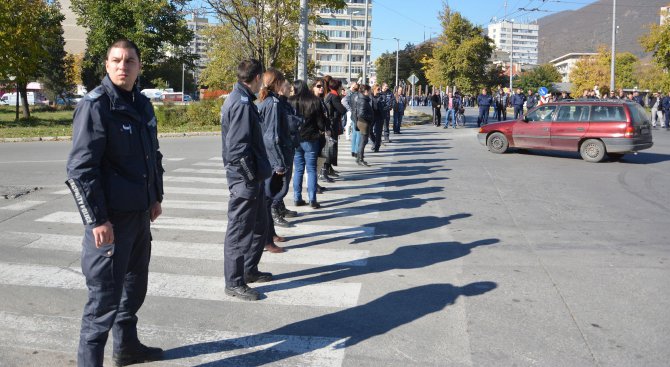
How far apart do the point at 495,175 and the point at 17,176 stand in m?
9.74

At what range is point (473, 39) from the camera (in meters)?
44.1

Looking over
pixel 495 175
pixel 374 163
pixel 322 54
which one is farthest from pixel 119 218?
pixel 322 54

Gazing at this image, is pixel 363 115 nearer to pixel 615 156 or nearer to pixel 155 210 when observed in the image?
pixel 615 156

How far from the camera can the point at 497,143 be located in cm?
1773

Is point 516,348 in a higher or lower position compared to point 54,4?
lower

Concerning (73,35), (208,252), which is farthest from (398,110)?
(73,35)

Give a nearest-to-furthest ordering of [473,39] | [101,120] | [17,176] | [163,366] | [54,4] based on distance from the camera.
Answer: [101,120], [163,366], [17,176], [54,4], [473,39]

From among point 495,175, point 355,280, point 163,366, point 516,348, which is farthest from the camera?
point 495,175

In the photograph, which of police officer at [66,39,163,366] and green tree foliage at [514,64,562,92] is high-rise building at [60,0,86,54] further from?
police officer at [66,39,163,366]

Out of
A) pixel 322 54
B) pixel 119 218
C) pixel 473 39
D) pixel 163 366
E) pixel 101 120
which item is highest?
pixel 322 54

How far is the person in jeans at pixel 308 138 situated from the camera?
9.25 meters

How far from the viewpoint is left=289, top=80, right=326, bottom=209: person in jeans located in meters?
9.25

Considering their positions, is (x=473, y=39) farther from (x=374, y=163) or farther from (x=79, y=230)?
(x=79, y=230)

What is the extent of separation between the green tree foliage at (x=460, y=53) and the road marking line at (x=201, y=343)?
4119cm
